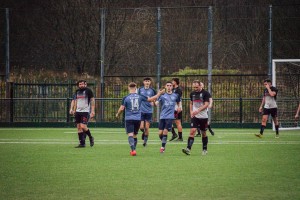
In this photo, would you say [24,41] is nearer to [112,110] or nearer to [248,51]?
[112,110]

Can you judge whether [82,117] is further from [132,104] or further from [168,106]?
[132,104]

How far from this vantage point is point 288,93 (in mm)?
32250

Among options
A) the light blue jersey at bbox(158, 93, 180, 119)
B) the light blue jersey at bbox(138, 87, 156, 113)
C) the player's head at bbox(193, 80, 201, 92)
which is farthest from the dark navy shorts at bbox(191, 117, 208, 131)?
the light blue jersey at bbox(138, 87, 156, 113)

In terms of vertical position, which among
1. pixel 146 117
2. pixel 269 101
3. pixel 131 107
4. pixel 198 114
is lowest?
pixel 146 117

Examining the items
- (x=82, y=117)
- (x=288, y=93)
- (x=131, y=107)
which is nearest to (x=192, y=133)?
(x=131, y=107)

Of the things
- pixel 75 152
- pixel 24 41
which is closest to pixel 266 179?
pixel 75 152

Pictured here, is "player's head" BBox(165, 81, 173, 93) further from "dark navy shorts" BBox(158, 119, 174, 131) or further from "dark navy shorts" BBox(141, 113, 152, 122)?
"dark navy shorts" BBox(141, 113, 152, 122)

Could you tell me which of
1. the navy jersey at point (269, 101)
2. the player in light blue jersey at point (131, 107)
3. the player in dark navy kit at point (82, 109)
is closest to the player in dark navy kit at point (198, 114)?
the player in light blue jersey at point (131, 107)

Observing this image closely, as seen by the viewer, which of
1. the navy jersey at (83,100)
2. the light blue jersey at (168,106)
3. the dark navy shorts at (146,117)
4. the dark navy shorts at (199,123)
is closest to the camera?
the dark navy shorts at (199,123)

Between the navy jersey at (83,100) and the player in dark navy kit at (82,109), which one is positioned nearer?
the player in dark navy kit at (82,109)

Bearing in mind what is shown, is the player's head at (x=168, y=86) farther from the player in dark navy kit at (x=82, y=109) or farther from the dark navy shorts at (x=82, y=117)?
the dark navy shorts at (x=82, y=117)

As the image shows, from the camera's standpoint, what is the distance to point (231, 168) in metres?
14.7

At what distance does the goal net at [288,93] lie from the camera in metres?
32.1

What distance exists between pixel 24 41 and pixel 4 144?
14.4 meters
